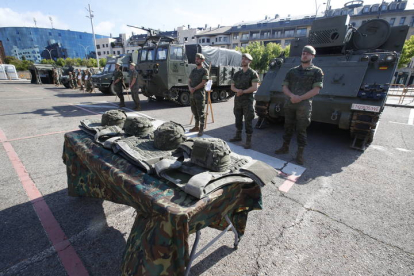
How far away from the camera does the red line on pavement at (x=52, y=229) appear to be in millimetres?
1809

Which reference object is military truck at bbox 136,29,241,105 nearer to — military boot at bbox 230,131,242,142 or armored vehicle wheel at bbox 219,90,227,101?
armored vehicle wheel at bbox 219,90,227,101

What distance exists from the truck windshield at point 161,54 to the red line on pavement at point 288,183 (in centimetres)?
748

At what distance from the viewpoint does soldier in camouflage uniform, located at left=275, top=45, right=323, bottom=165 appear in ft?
11.3

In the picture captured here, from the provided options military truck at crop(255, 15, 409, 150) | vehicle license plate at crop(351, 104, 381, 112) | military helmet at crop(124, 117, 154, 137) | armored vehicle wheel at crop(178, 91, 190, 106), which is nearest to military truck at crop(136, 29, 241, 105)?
armored vehicle wheel at crop(178, 91, 190, 106)

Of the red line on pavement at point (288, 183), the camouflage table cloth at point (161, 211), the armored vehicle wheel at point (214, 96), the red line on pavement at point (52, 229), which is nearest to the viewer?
the camouflage table cloth at point (161, 211)

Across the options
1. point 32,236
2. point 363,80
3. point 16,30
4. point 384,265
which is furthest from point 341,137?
point 16,30

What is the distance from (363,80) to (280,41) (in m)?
49.6

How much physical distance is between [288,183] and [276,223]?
3.27 feet

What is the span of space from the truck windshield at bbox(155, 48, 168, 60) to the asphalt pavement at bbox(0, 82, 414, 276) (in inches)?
245

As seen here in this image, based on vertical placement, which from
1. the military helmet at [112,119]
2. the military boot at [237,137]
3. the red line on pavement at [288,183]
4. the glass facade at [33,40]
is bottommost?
the red line on pavement at [288,183]

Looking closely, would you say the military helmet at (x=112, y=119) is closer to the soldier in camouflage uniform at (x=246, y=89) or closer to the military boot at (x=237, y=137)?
the soldier in camouflage uniform at (x=246, y=89)

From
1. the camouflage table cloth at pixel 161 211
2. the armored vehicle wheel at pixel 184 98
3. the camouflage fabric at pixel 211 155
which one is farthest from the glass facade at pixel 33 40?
the camouflage fabric at pixel 211 155

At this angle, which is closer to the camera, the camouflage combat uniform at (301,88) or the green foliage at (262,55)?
the camouflage combat uniform at (301,88)

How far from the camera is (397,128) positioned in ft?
21.1
